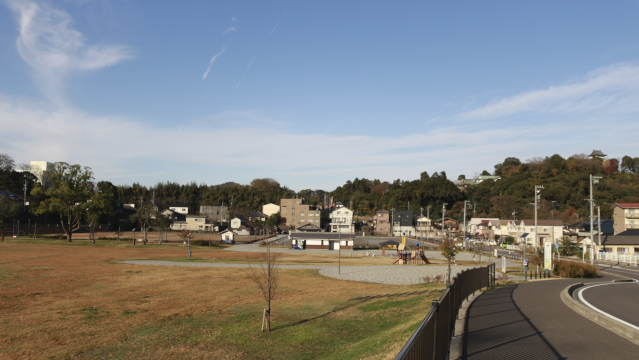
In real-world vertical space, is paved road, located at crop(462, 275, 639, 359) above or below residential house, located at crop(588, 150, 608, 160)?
below

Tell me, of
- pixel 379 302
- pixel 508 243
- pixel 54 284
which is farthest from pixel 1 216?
pixel 508 243

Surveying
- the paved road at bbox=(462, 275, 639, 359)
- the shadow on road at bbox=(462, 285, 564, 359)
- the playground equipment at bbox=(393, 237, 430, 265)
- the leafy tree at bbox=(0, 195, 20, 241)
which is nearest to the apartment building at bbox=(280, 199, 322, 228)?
the leafy tree at bbox=(0, 195, 20, 241)

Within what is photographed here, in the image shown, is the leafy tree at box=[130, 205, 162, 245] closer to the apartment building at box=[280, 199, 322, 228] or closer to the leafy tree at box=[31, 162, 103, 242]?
the leafy tree at box=[31, 162, 103, 242]

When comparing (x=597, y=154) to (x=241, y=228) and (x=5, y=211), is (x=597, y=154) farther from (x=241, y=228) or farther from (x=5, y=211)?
(x=5, y=211)

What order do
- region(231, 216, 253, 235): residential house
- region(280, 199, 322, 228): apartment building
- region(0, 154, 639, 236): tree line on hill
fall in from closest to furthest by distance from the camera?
1. region(0, 154, 639, 236): tree line on hill
2. region(231, 216, 253, 235): residential house
3. region(280, 199, 322, 228): apartment building

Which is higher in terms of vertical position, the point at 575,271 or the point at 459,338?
the point at 459,338

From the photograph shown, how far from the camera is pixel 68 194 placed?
63156 millimetres

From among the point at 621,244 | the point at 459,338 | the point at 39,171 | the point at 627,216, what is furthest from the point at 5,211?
the point at 627,216

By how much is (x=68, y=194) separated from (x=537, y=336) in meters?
72.6

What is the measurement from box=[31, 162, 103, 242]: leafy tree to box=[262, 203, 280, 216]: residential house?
59.5 m

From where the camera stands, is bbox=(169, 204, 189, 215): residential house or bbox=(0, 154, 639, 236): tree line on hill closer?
bbox=(0, 154, 639, 236): tree line on hill

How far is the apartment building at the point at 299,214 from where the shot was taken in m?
107

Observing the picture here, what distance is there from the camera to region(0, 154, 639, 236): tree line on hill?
8488 cm

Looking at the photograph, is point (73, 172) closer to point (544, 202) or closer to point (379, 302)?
point (379, 302)
